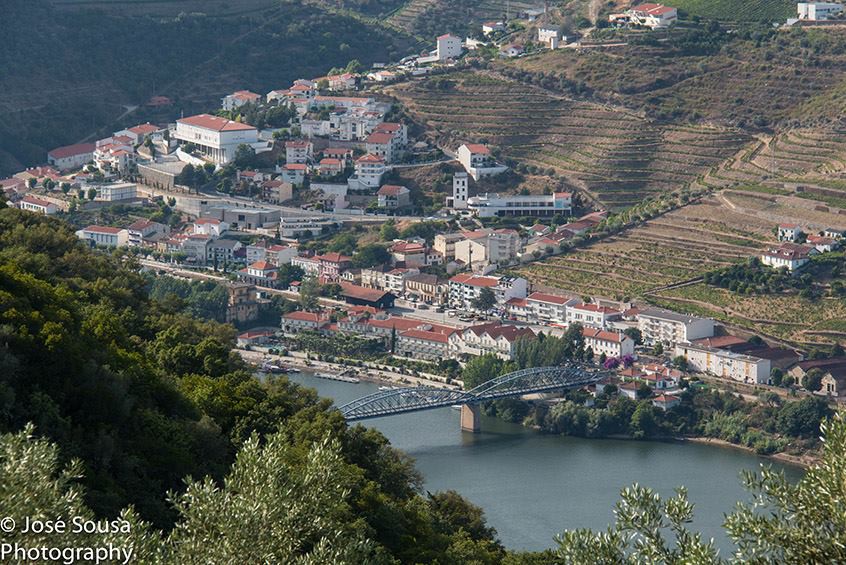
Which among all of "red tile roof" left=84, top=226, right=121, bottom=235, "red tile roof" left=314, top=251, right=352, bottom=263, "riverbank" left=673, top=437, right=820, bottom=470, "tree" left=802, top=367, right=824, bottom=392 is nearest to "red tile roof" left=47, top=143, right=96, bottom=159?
"red tile roof" left=84, top=226, right=121, bottom=235

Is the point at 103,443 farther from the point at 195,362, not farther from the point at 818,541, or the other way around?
the point at 818,541

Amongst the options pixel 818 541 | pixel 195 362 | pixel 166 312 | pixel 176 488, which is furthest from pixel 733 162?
pixel 818 541

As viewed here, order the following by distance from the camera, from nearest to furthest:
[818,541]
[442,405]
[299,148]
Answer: [818,541]
[442,405]
[299,148]

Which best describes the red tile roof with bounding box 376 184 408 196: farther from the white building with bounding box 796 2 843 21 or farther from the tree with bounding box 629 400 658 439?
the tree with bounding box 629 400 658 439

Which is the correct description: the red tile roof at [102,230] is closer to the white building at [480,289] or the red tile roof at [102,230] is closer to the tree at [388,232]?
the tree at [388,232]

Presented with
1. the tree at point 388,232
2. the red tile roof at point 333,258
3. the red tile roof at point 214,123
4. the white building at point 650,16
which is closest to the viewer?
the red tile roof at point 333,258

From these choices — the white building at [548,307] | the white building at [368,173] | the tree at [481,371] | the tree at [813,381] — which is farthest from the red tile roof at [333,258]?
the tree at [813,381]
